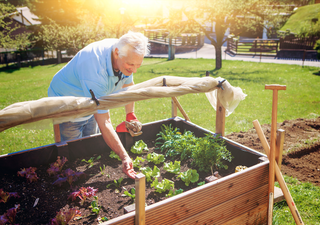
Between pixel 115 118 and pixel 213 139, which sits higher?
pixel 213 139

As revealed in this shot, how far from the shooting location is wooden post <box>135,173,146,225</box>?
1.51 metres

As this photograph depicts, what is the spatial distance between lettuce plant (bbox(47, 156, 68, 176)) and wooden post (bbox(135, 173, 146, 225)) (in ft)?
4.18

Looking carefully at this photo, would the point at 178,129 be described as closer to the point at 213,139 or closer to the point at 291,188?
the point at 213,139

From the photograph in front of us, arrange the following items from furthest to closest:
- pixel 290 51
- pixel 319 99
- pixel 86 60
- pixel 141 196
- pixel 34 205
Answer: pixel 290 51 < pixel 319 99 < pixel 86 60 < pixel 34 205 < pixel 141 196

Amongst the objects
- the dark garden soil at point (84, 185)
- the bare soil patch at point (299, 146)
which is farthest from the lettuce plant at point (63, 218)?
the bare soil patch at point (299, 146)

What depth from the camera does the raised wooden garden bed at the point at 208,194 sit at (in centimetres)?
175

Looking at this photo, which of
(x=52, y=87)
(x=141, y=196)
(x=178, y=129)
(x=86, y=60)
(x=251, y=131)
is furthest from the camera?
(x=251, y=131)

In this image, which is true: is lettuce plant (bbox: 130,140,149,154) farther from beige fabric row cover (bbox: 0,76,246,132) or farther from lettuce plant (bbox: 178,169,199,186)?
beige fabric row cover (bbox: 0,76,246,132)

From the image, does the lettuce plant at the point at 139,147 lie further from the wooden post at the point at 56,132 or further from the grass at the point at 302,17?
the grass at the point at 302,17

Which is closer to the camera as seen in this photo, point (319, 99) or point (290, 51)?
point (319, 99)

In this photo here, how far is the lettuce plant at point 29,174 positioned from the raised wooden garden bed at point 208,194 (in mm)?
196

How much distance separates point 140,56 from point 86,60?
0.53 m

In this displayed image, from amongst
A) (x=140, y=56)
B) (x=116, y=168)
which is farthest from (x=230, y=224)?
(x=140, y=56)

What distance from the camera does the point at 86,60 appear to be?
2.27m
